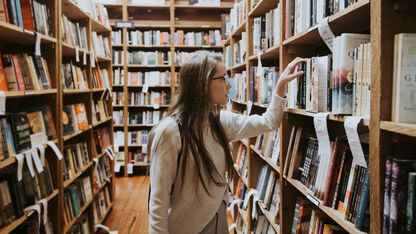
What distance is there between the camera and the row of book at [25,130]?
4.96ft

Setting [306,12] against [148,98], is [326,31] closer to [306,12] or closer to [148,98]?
[306,12]

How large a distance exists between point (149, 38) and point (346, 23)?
4.59 m

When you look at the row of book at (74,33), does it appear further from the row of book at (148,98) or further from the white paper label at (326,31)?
the row of book at (148,98)

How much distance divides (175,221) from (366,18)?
1.11 metres

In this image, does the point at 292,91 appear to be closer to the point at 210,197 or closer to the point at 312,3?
the point at 312,3

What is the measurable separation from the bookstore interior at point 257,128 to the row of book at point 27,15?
0.03ft

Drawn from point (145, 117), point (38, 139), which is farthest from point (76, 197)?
point (145, 117)

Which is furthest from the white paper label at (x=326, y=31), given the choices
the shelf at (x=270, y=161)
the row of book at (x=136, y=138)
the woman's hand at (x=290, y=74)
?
the row of book at (x=136, y=138)

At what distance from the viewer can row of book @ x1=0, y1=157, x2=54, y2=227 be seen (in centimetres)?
147

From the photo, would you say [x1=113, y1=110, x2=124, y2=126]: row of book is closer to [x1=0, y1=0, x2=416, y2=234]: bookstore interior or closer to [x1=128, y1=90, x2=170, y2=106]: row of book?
[x1=128, y1=90, x2=170, y2=106]: row of book

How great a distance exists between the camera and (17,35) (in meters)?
1.68

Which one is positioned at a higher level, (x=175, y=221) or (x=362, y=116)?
(x=362, y=116)

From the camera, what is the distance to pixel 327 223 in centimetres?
124

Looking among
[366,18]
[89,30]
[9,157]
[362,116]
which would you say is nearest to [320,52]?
[366,18]
